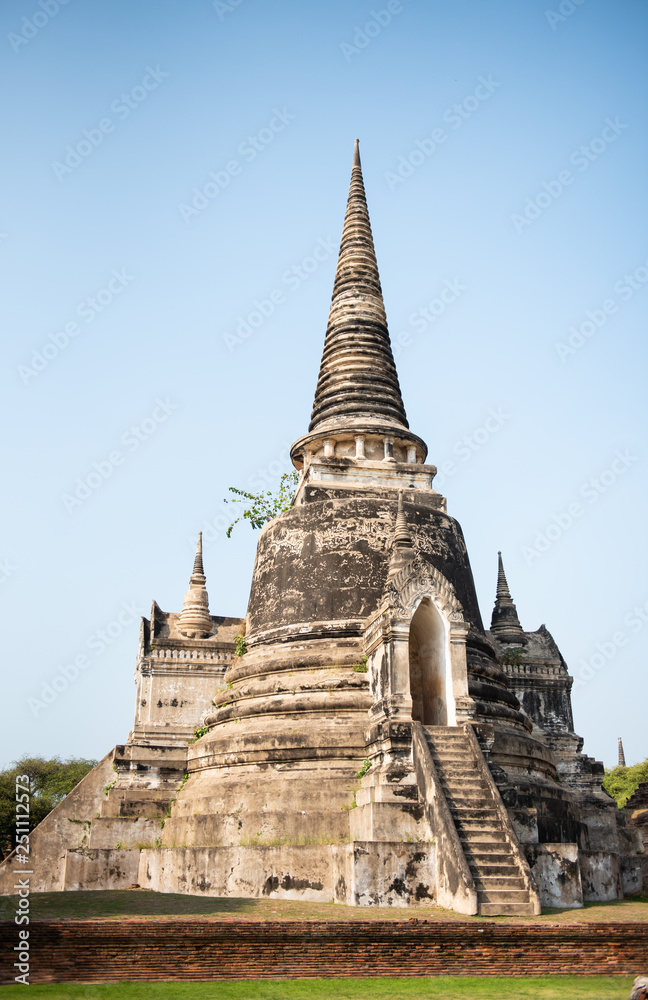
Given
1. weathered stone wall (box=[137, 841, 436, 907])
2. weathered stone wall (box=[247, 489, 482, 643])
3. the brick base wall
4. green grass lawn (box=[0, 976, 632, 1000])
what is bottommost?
green grass lawn (box=[0, 976, 632, 1000])

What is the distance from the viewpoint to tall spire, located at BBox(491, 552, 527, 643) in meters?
26.0

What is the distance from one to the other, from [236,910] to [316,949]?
2339mm

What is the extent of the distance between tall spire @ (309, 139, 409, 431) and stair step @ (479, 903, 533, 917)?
1169 centimetres

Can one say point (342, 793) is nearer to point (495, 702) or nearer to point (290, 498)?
point (495, 702)

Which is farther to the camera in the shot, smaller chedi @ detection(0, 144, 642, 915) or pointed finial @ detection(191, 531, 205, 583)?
pointed finial @ detection(191, 531, 205, 583)

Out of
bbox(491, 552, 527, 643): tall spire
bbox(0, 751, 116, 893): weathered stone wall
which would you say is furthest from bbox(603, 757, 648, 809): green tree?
bbox(0, 751, 116, 893): weathered stone wall

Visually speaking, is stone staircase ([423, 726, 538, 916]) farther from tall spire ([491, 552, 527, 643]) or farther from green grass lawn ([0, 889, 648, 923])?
tall spire ([491, 552, 527, 643])

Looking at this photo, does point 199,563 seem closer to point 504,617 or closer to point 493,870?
point 504,617

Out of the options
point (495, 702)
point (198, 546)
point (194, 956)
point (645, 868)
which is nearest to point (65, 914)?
point (194, 956)

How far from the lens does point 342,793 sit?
14336 mm

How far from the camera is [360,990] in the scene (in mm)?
8695

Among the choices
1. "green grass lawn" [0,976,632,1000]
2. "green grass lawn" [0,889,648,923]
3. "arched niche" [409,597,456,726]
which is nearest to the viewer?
"green grass lawn" [0,976,632,1000]

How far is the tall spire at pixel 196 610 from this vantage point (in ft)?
82.5

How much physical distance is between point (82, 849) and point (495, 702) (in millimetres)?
8249
